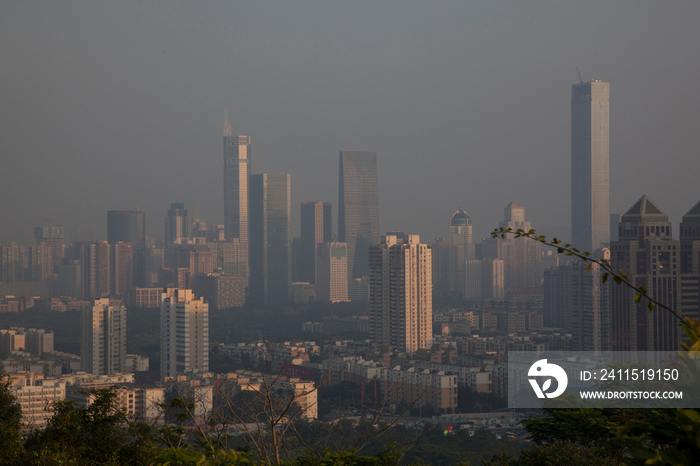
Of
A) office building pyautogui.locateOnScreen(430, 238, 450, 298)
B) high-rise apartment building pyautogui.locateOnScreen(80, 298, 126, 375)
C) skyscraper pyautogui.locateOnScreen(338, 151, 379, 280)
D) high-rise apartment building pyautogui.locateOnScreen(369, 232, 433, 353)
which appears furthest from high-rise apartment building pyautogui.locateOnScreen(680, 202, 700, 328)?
skyscraper pyautogui.locateOnScreen(338, 151, 379, 280)

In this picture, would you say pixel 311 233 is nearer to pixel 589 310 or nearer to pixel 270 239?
pixel 270 239

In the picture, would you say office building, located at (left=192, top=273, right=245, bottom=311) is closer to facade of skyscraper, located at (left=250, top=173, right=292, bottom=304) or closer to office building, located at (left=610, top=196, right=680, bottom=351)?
facade of skyscraper, located at (left=250, top=173, right=292, bottom=304)

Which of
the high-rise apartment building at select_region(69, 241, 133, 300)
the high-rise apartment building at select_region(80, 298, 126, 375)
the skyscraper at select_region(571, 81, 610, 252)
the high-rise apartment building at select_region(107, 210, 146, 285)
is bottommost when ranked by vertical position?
the high-rise apartment building at select_region(80, 298, 126, 375)

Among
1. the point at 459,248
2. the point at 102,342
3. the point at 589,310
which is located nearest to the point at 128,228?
the point at 459,248

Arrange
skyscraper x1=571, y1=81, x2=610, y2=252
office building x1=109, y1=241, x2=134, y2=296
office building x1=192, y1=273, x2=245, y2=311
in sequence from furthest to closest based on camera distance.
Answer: skyscraper x1=571, y1=81, x2=610, y2=252 → office building x1=192, y1=273, x2=245, y2=311 → office building x1=109, y1=241, x2=134, y2=296

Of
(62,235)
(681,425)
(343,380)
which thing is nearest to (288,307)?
(62,235)

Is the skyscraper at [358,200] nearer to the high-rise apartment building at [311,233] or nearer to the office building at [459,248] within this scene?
the high-rise apartment building at [311,233]

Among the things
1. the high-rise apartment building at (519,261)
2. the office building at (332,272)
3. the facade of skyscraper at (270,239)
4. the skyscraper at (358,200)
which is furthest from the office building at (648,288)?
the skyscraper at (358,200)
